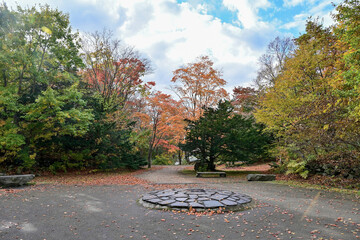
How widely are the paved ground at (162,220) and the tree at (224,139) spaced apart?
648 centimetres

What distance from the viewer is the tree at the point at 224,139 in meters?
12.9

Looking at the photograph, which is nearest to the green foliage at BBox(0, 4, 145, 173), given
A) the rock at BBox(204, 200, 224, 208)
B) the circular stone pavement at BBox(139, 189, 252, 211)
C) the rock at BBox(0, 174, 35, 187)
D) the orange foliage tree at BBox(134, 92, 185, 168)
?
the rock at BBox(0, 174, 35, 187)

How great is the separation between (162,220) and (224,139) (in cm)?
905

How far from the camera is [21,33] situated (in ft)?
35.6

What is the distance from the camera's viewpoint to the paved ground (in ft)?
12.4

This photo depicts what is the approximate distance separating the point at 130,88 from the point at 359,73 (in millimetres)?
14783

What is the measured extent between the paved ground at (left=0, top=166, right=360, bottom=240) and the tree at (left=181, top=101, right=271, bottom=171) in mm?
6481

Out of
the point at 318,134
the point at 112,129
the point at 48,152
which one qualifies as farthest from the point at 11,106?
the point at 318,134

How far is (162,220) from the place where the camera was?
4531 millimetres

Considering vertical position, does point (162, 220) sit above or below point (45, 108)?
below

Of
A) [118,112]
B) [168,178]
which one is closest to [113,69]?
[118,112]

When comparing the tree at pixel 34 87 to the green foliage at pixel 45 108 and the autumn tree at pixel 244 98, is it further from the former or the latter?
the autumn tree at pixel 244 98

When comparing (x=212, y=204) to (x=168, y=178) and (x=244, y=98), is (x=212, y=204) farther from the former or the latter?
(x=244, y=98)

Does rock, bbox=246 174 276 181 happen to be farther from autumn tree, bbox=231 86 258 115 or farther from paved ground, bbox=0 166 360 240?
autumn tree, bbox=231 86 258 115
